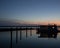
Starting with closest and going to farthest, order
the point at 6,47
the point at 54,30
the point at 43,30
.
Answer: the point at 6,47
the point at 54,30
the point at 43,30

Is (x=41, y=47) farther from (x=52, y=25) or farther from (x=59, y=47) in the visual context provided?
(x=52, y=25)

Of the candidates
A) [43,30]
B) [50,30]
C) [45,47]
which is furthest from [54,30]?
[45,47]

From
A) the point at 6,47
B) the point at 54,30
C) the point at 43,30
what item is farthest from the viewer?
the point at 43,30

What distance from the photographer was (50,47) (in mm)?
10789

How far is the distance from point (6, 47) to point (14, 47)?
0.61m

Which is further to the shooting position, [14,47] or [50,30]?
[50,30]

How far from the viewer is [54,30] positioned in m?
24.8

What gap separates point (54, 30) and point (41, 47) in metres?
14.3

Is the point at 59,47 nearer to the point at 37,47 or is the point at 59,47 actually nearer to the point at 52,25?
the point at 37,47

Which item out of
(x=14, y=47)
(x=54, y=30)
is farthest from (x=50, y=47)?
(x=54, y=30)

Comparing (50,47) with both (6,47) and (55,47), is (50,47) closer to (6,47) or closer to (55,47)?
(55,47)

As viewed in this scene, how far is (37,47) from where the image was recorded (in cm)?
1089

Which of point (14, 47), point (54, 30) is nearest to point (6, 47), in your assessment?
point (14, 47)

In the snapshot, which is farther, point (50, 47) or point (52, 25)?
point (52, 25)
